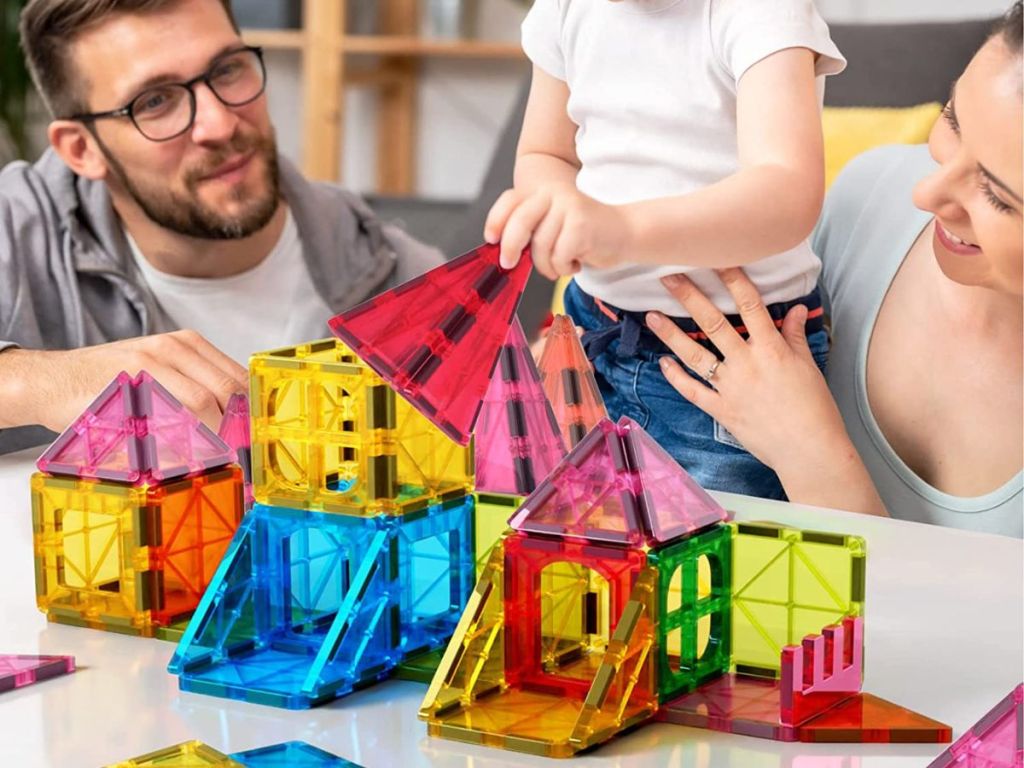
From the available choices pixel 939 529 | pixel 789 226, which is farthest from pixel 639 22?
pixel 939 529

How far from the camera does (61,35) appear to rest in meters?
1.70

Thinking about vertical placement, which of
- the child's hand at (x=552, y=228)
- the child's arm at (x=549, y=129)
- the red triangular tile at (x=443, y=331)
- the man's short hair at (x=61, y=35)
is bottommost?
the red triangular tile at (x=443, y=331)

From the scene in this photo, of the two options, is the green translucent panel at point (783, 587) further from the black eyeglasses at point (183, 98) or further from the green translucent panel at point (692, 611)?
the black eyeglasses at point (183, 98)

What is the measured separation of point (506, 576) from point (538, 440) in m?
0.13

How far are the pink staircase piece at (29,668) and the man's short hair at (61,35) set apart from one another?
3.76ft

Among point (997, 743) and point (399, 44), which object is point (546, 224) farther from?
point (399, 44)

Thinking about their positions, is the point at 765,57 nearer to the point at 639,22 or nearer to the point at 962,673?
the point at 639,22

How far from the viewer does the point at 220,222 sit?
172cm

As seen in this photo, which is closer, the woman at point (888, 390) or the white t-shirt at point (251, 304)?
the woman at point (888, 390)

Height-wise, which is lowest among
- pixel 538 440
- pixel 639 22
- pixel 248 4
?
pixel 538 440

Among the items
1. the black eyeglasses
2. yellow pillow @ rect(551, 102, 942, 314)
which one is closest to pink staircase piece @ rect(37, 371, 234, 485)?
the black eyeglasses

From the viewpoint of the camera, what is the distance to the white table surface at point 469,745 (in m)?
0.58

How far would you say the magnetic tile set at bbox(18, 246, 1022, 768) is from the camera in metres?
0.59

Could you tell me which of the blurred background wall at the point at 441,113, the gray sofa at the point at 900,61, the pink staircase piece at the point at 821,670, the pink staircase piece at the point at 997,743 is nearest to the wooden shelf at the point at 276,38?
the blurred background wall at the point at 441,113
